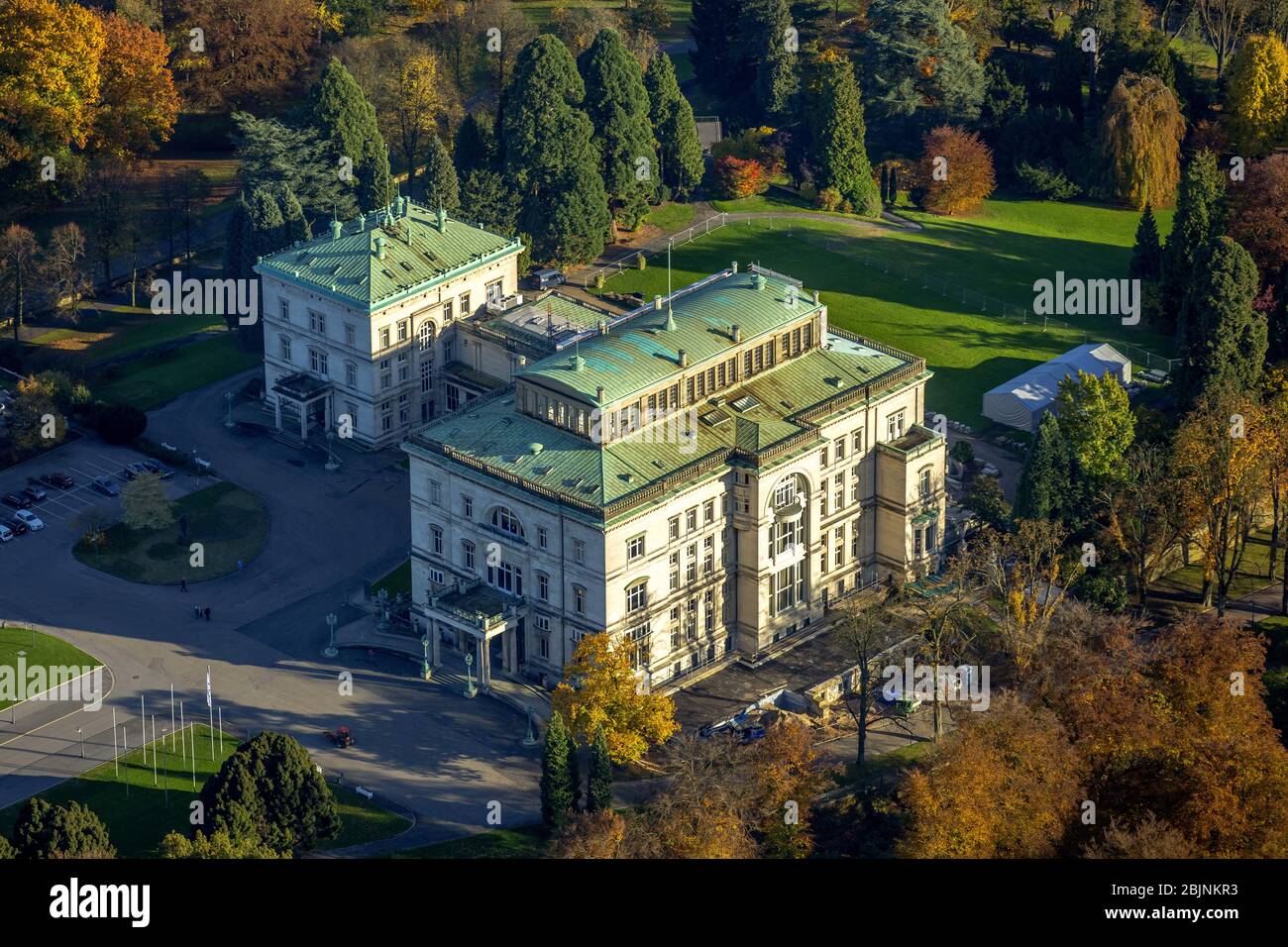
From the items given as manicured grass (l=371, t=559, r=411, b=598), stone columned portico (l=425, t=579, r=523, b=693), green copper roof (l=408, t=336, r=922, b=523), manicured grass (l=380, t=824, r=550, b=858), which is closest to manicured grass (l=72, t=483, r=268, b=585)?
manicured grass (l=371, t=559, r=411, b=598)

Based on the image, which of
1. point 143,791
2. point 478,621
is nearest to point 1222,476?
point 478,621

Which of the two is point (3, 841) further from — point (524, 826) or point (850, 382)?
point (850, 382)

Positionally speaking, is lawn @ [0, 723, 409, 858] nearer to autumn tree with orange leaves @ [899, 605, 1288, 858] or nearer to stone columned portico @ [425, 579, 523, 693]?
stone columned portico @ [425, 579, 523, 693]

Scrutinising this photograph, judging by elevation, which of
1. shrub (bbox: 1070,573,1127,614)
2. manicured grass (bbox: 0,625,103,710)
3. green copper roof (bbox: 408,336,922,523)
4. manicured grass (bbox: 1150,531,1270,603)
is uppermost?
green copper roof (bbox: 408,336,922,523)

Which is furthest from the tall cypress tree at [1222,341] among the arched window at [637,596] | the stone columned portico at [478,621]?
the stone columned portico at [478,621]

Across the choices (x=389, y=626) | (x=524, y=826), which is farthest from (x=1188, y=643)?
(x=389, y=626)
